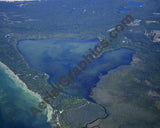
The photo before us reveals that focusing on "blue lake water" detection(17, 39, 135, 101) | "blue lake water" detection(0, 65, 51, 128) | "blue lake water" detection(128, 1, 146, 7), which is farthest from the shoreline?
"blue lake water" detection(128, 1, 146, 7)

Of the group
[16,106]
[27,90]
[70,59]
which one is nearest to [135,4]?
[70,59]

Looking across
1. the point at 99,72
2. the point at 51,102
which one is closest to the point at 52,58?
the point at 99,72

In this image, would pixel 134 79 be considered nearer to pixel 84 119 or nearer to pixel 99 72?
pixel 99 72

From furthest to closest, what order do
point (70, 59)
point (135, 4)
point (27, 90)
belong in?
point (135, 4) < point (70, 59) < point (27, 90)

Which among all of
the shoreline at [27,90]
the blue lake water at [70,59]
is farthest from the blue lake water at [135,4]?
the shoreline at [27,90]

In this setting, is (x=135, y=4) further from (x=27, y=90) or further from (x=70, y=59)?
(x=27, y=90)

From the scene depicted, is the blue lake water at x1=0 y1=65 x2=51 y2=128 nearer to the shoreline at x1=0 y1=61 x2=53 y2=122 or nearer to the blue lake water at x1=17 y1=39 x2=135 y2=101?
the shoreline at x1=0 y1=61 x2=53 y2=122
